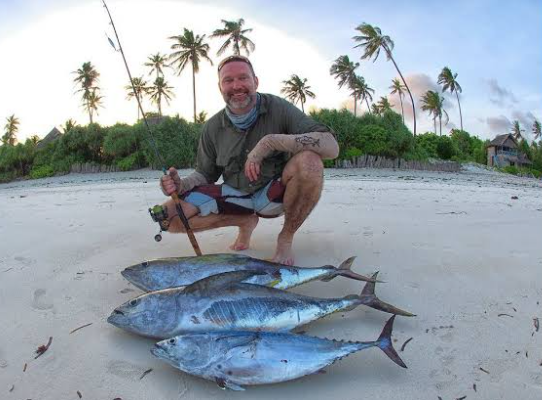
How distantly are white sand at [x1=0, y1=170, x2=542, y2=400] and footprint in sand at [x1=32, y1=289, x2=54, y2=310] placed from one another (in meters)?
0.01

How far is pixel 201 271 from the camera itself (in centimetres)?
252

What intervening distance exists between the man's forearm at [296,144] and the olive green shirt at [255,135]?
0.41 feet

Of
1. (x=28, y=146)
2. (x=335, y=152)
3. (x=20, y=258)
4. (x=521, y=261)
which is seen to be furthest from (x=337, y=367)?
(x=28, y=146)

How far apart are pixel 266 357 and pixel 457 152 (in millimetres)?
33636

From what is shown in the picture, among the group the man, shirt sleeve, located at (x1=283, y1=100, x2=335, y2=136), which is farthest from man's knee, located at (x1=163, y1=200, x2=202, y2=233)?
shirt sleeve, located at (x1=283, y1=100, x2=335, y2=136)

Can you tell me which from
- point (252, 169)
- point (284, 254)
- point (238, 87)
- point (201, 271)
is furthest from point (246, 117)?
point (201, 271)

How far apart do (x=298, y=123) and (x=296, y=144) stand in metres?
0.29

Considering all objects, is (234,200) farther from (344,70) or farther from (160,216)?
(344,70)

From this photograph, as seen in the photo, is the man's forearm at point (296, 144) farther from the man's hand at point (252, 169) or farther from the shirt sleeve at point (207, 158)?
the shirt sleeve at point (207, 158)

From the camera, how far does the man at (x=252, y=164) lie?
10.7ft

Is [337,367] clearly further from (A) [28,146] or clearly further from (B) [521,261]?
(A) [28,146]

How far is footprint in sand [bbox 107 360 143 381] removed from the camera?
6.32ft

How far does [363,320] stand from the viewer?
239cm

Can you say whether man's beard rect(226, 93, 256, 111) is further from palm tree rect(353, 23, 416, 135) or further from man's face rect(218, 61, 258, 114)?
palm tree rect(353, 23, 416, 135)
